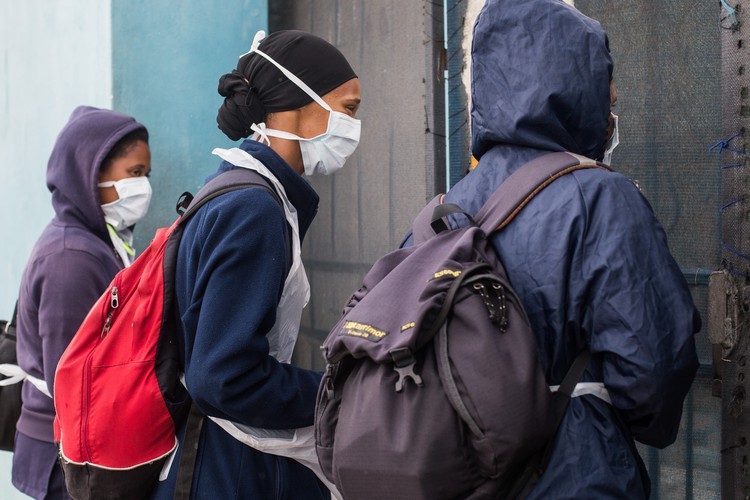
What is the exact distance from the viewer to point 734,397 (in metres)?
2.37

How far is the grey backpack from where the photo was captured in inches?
63.2

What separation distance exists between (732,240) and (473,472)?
113cm

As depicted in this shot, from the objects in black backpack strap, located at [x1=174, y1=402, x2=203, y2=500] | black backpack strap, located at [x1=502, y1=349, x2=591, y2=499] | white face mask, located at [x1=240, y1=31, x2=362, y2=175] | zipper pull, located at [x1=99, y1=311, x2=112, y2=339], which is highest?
white face mask, located at [x1=240, y1=31, x2=362, y2=175]

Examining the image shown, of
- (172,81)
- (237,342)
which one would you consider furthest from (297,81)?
(172,81)

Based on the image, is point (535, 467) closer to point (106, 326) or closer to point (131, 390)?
point (131, 390)

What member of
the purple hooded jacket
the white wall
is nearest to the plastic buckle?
the purple hooded jacket

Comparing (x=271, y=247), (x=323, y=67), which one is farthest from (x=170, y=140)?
(x=271, y=247)

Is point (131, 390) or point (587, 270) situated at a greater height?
point (587, 270)

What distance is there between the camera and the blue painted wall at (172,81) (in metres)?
4.25

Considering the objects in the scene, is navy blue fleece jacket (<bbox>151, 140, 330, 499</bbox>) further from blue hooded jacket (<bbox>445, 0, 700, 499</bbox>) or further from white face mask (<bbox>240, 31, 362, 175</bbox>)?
blue hooded jacket (<bbox>445, 0, 700, 499</bbox>)

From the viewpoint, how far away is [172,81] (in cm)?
432

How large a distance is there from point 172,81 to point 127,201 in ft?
3.20

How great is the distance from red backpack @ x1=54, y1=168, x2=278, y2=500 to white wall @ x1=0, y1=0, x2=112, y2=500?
2.32 metres

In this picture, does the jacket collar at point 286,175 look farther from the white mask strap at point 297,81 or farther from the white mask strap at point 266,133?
the white mask strap at point 297,81
